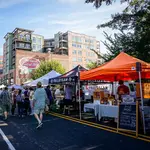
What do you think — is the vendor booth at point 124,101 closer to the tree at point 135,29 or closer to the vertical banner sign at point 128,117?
the vertical banner sign at point 128,117

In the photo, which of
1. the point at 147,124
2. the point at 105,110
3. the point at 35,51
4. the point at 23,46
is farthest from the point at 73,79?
the point at 35,51

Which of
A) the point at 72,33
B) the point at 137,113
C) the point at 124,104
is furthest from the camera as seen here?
the point at 72,33

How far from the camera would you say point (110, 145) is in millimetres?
6422

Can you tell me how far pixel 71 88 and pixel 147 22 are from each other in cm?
680

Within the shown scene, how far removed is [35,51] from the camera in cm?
9819

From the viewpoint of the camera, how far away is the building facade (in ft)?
270

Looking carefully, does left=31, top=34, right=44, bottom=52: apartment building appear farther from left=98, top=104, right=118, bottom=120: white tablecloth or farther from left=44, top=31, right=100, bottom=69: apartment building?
left=98, top=104, right=118, bottom=120: white tablecloth

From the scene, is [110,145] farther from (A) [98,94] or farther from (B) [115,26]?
(B) [115,26]

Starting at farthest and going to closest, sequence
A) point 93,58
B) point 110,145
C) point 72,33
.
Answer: point 93,58 → point 72,33 → point 110,145

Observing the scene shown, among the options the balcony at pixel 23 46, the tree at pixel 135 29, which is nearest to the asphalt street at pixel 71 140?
the tree at pixel 135 29

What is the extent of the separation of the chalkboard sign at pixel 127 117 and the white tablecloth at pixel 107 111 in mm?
1156

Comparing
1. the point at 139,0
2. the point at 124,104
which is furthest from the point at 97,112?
the point at 139,0

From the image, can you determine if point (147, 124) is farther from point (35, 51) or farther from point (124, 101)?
point (35, 51)

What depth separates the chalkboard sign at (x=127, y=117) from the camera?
7.73m
